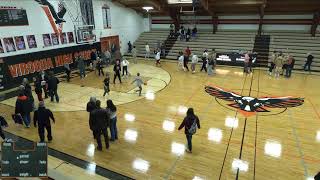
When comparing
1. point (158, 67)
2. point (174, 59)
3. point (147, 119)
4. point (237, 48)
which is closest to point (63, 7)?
point (158, 67)

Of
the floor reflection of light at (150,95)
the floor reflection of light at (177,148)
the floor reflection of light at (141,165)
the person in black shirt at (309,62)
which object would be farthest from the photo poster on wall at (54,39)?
the person in black shirt at (309,62)

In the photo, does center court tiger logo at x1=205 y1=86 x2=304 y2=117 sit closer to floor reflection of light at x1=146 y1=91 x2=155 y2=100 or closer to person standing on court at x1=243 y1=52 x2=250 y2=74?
floor reflection of light at x1=146 y1=91 x2=155 y2=100

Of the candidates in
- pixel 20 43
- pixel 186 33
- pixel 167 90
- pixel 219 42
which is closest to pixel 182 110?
pixel 167 90

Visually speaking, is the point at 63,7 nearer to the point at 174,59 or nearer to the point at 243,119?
the point at 174,59

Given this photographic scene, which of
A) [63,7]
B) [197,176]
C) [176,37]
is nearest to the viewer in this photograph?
[197,176]

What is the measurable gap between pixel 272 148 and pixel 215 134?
1.59 meters

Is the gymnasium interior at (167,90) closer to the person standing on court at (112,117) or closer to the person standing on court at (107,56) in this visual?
the person standing on court at (112,117)

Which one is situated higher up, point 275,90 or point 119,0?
point 119,0

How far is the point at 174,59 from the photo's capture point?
18.9 m

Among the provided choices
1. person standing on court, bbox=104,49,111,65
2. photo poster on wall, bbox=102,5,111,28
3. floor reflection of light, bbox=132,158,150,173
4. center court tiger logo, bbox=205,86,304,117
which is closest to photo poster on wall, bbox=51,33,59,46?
person standing on court, bbox=104,49,111,65

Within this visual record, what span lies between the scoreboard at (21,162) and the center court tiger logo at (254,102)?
22.6 feet

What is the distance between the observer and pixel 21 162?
13.7 feet

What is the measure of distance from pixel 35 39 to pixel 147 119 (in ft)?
29.2

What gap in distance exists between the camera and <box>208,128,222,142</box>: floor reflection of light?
7.09 meters
